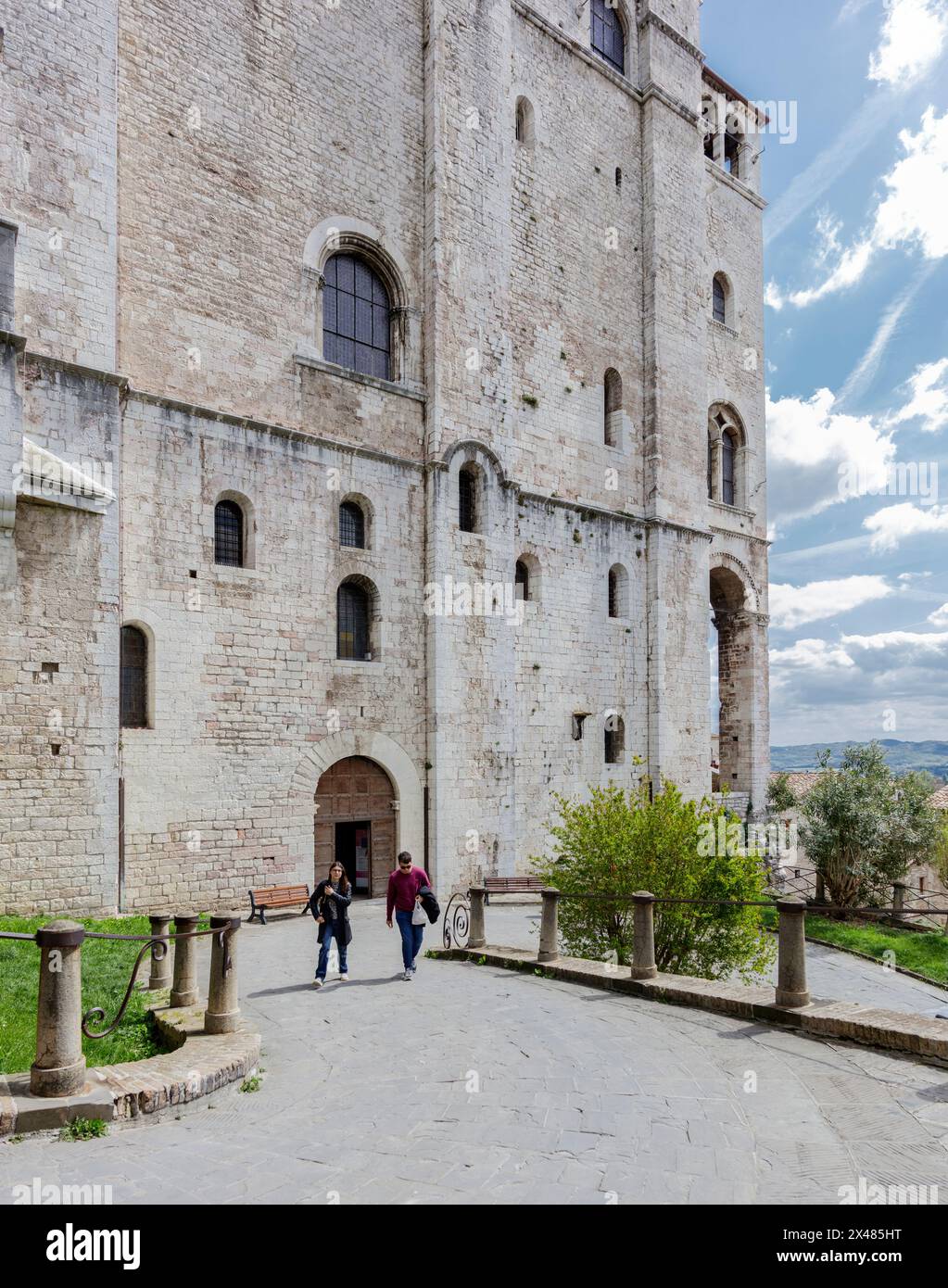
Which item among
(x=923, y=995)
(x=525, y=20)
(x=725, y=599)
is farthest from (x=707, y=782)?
(x=525, y=20)

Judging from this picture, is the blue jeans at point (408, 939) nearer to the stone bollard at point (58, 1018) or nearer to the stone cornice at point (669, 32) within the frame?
the stone bollard at point (58, 1018)

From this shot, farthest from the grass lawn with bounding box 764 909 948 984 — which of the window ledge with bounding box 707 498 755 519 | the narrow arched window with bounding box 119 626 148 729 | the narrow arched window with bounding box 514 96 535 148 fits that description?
the narrow arched window with bounding box 514 96 535 148

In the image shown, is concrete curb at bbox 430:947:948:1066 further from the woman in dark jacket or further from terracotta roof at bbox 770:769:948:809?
terracotta roof at bbox 770:769:948:809

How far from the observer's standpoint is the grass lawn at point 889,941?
17312mm

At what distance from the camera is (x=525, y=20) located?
64.9 feet

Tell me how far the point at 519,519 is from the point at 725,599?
1001 centimetres

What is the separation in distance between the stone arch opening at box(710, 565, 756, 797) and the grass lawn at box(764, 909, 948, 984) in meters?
5.51

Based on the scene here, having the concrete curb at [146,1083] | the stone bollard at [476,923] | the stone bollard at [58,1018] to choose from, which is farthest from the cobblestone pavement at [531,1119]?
the stone bollard at [476,923]

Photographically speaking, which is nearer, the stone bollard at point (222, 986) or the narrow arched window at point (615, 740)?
the stone bollard at point (222, 986)

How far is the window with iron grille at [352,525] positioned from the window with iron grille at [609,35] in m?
14.7

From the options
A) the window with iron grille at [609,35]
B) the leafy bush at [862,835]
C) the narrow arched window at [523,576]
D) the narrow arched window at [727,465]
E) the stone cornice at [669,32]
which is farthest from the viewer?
the narrow arched window at [727,465]

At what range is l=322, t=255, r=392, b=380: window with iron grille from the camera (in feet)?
52.8

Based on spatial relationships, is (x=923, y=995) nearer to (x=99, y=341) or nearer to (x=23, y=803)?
(x=23, y=803)

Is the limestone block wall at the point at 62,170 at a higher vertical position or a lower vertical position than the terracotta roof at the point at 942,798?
higher
